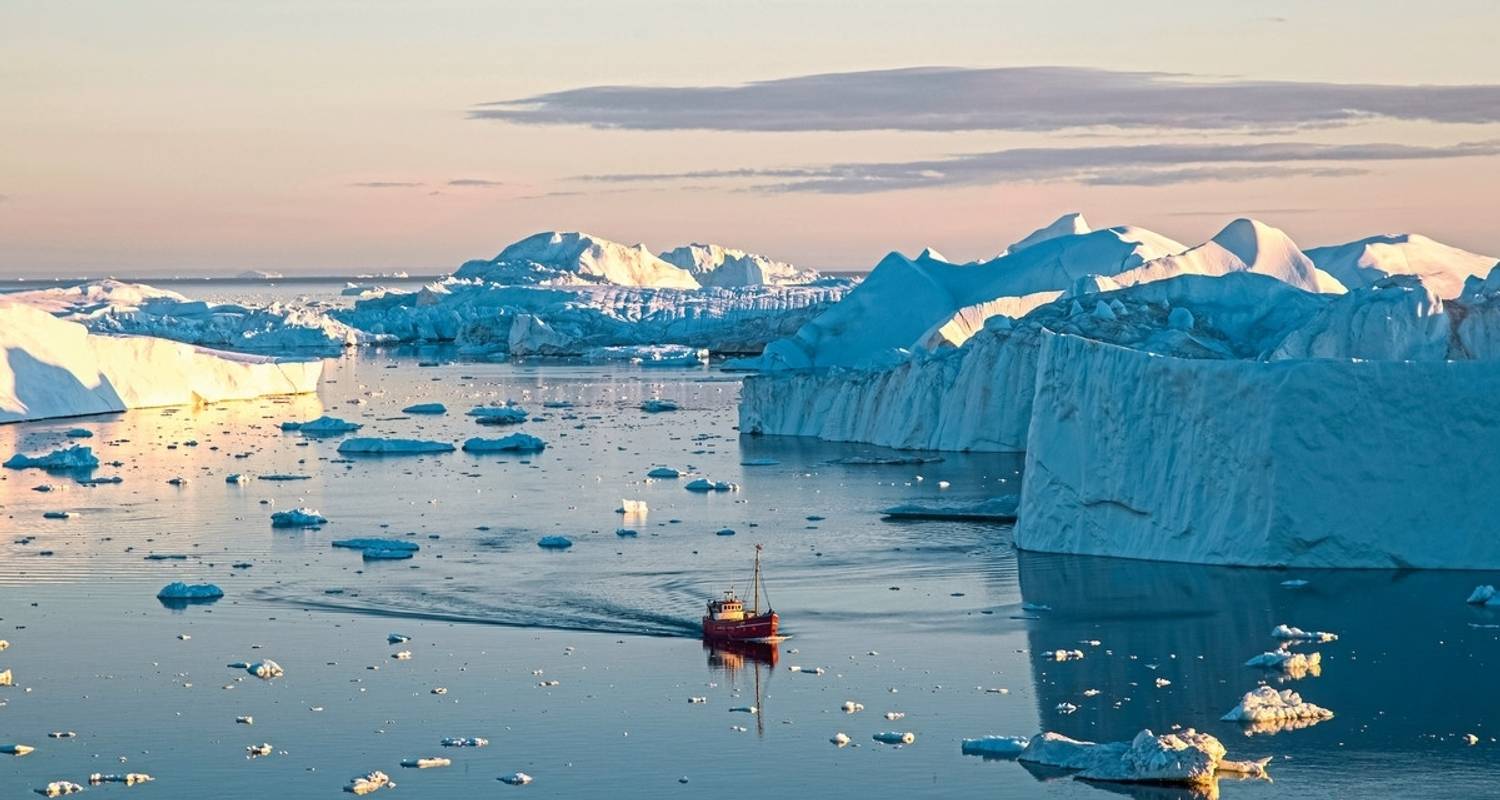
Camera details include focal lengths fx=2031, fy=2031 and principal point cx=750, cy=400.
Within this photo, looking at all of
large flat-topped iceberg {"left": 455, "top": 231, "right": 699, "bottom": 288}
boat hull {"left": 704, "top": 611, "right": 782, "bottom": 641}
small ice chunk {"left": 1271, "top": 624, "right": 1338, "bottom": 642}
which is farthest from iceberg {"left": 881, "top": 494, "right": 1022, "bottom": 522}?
large flat-topped iceberg {"left": 455, "top": 231, "right": 699, "bottom": 288}

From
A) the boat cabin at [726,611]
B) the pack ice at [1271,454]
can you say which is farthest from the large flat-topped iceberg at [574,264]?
the boat cabin at [726,611]

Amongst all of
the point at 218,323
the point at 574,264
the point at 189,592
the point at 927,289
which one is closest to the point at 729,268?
the point at 574,264

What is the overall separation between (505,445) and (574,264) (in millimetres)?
69001

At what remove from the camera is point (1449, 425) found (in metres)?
21.9

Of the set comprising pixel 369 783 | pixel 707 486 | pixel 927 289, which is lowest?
pixel 707 486

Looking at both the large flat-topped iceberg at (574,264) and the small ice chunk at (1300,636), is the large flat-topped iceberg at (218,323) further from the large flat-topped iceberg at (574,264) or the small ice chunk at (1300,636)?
the small ice chunk at (1300,636)

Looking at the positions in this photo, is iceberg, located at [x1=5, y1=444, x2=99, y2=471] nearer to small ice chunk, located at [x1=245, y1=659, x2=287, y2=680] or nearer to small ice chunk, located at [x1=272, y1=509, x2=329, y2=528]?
small ice chunk, located at [x1=272, y1=509, x2=329, y2=528]

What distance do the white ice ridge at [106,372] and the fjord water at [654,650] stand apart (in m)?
13.7

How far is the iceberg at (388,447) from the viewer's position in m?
38.8

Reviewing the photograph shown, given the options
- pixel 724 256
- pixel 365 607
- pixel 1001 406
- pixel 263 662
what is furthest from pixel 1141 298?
pixel 724 256

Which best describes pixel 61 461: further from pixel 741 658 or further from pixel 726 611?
pixel 741 658

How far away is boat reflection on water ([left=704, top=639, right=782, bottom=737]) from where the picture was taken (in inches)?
714

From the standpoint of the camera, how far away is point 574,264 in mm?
107688

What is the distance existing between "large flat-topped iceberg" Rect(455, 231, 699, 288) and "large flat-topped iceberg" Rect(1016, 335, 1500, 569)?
81873mm
